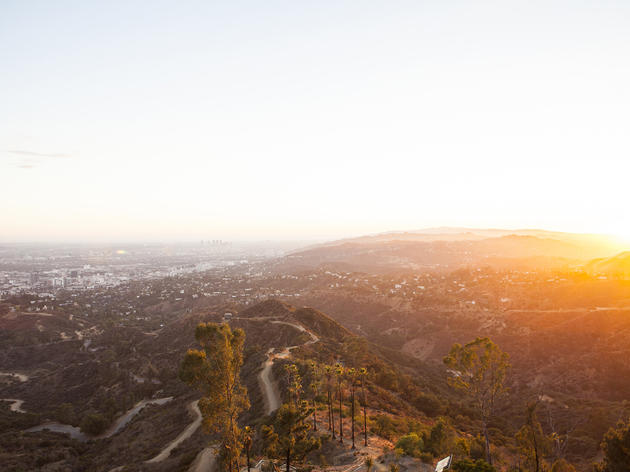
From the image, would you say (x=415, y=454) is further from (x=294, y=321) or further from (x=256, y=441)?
(x=294, y=321)

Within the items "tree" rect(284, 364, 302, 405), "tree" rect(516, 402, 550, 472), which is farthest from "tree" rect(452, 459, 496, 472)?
"tree" rect(284, 364, 302, 405)

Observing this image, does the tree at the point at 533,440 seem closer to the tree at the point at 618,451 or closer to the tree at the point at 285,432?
the tree at the point at 618,451

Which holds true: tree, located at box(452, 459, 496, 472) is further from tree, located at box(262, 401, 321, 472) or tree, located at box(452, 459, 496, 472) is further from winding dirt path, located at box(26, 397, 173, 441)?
winding dirt path, located at box(26, 397, 173, 441)

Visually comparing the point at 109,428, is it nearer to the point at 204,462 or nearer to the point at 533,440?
the point at 204,462

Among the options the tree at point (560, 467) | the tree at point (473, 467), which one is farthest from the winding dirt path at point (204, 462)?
the tree at point (560, 467)

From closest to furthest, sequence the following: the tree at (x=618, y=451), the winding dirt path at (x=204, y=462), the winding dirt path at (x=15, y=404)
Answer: the tree at (x=618, y=451) → the winding dirt path at (x=204, y=462) → the winding dirt path at (x=15, y=404)

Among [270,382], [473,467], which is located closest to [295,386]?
[270,382]
